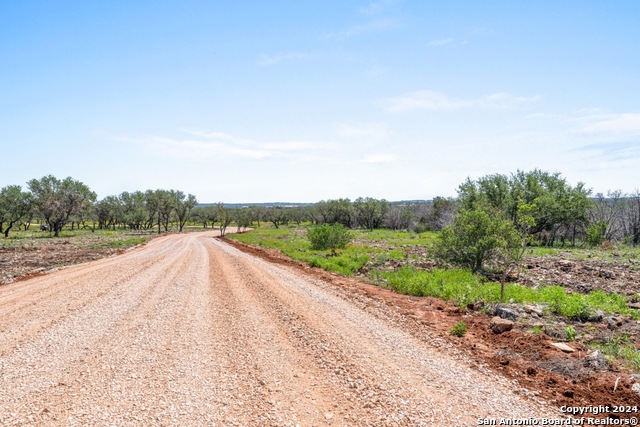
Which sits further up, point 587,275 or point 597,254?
point 587,275

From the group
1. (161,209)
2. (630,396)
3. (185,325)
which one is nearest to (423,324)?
(630,396)

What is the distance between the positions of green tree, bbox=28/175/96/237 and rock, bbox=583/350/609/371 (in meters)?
83.7

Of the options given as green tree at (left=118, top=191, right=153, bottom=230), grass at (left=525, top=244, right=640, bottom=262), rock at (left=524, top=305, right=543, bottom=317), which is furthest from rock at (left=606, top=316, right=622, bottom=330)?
green tree at (left=118, top=191, right=153, bottom=230)

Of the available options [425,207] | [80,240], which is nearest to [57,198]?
[80,240]

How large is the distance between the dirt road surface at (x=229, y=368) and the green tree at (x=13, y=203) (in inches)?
2860

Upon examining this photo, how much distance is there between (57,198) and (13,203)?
7.07 meters

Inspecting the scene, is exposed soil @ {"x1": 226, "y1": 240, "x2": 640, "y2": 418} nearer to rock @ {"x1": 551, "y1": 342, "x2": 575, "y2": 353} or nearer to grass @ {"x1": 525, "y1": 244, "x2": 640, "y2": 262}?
rock @ {"x1": 551, "y1": 342, "x2": 575, "y2": 353}

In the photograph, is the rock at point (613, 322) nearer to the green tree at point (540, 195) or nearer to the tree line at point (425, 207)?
the tree line at point (425, 207)

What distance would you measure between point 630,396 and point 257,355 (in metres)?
7.20

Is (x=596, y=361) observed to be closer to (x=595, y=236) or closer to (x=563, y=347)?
(x=563, y=347)

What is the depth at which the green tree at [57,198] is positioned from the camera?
6962cm

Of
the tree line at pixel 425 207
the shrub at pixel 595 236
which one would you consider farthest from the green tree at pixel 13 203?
the shrub at pixel 595 236

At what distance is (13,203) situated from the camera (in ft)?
223

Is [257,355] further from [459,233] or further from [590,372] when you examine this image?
[459,233]
